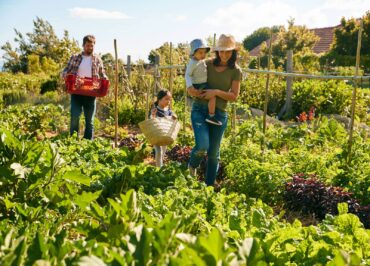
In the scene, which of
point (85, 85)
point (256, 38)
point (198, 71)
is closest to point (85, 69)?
point (85, 85)

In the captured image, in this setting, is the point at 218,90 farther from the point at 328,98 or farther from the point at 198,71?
the point at 328,98

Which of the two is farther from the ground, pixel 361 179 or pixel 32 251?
pixel 32 251

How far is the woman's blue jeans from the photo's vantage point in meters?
4.66

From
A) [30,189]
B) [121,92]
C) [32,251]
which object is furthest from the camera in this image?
[121,92]

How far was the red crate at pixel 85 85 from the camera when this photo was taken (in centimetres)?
613

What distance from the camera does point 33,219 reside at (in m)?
2.20

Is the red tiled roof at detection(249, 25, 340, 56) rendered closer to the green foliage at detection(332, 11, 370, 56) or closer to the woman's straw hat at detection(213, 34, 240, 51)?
the green foliage at detection(332, 11, 370, 56)

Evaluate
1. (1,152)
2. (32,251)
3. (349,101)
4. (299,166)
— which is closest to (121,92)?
(349,101)

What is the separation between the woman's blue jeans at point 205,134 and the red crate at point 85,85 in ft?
6.43

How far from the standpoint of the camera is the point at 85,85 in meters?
6.24

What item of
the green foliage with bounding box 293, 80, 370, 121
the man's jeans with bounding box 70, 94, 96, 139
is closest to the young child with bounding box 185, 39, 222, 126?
the man's jeans with bounding box 70, 94, 96, 139

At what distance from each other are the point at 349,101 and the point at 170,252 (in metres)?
11.0

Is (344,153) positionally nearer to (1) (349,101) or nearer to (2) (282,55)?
(1) (349,101)

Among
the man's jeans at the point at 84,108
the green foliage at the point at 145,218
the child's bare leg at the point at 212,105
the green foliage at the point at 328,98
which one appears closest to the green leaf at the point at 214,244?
the green foliage at the point at 145,218
